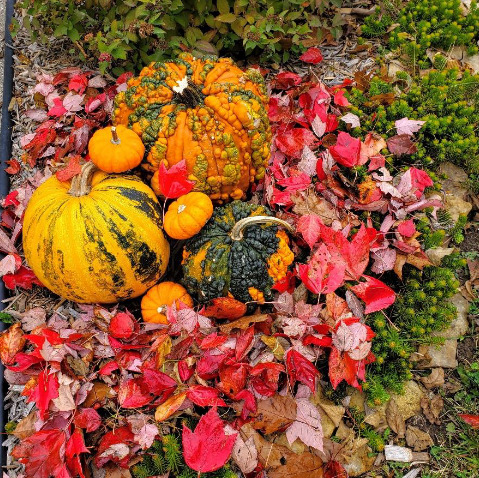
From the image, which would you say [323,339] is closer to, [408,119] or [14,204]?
[408,119]

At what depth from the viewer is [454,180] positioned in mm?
3250

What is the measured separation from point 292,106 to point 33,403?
2.53 meters

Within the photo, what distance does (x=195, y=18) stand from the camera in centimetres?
337

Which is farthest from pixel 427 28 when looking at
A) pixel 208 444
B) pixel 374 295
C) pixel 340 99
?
pixel 208 444

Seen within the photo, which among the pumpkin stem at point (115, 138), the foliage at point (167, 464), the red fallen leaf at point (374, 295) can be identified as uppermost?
the pumpkin stem at point (115, 138)

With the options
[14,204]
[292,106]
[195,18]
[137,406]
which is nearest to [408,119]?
[292,106]

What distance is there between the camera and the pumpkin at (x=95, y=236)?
247cm

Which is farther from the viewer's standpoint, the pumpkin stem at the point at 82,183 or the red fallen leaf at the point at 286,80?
the red fallen leaf at the point at 286,80

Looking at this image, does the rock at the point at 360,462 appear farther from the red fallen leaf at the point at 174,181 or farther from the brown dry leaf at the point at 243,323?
the red fallen leaf at the point at 174,181

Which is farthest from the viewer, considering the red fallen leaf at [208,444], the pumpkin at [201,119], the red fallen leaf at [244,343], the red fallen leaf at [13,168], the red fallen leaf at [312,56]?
the red fallen leaf at [312,56]

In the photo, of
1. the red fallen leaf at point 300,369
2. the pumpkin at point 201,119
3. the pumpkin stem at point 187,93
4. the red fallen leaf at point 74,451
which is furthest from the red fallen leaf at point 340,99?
the red fallen leaf at point 74,451

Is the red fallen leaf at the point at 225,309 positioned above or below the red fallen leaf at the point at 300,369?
above

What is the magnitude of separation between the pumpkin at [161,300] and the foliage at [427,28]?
95.1 inches

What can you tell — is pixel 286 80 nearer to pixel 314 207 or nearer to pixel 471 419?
pixel 314 207
